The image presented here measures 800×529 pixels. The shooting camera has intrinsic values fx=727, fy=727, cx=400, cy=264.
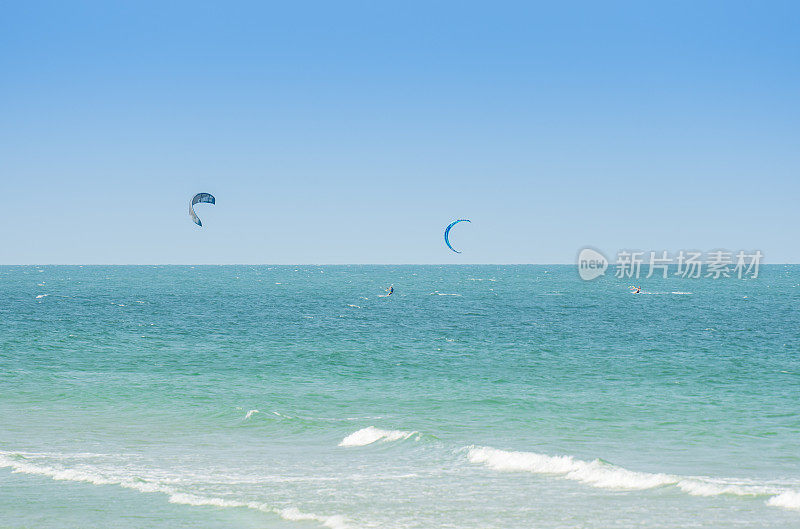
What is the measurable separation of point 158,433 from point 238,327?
1443 inches

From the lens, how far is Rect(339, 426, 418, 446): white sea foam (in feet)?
68.6

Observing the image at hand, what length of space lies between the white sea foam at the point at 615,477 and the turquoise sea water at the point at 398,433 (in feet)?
0.21

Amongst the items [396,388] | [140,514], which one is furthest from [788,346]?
[140,514]

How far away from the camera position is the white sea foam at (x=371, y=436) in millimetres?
20906

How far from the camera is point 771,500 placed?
15.0m

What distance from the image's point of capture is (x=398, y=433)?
21516 mm

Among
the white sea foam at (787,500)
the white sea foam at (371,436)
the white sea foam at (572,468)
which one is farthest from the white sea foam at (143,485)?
the white sea foam at (787,500)

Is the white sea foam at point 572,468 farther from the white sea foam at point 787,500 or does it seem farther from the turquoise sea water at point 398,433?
the white sea foam at point 787,500

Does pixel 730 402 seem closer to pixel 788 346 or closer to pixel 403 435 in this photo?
pixel 403 435

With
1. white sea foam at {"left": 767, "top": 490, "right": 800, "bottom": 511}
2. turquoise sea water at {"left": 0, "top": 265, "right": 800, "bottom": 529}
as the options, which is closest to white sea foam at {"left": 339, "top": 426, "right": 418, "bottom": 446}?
turquoise sea water at {"left": 0, "top": 265, "right": 800, "bottom": 529}

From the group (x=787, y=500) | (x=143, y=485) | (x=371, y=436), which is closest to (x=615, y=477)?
(x=787, y=500)

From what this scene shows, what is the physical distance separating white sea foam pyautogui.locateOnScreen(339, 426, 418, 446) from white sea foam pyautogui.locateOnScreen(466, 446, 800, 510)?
2.58 m

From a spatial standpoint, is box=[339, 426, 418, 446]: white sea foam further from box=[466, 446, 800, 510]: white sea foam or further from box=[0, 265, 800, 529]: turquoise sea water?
box=[466, 446, 800, 510]: white sea foam

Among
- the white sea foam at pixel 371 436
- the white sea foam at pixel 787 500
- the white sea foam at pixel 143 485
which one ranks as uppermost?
the white sea foam at pixel 787 500
